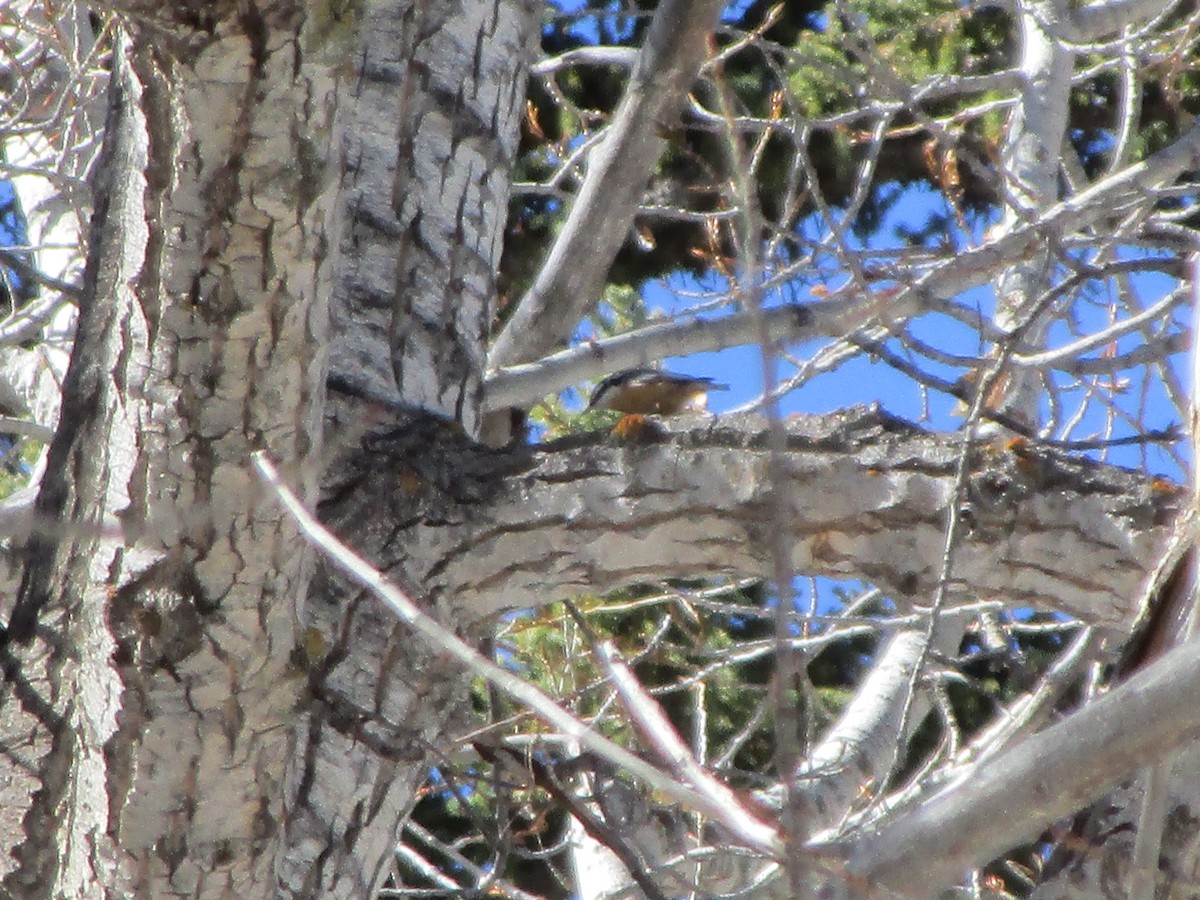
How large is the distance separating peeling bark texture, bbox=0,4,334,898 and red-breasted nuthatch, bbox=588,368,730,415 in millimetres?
1924

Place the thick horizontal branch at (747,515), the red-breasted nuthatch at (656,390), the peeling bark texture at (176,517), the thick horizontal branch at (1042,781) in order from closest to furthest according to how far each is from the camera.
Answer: the thick horizontal branch at (1042,781) < the peeling bark texture at (176,517) < the thick horizontal branch at (747,515) < the red-breasted nuthatch at (656,390)

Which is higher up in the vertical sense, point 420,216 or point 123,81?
point 420,216

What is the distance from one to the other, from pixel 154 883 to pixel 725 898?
0.60 meters

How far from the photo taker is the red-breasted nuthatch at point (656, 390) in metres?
3.35

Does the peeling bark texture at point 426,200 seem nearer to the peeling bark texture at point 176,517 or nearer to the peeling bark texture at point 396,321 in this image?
the peeling bark texture at point 396,321

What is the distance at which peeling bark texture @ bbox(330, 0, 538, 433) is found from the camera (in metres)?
2.00

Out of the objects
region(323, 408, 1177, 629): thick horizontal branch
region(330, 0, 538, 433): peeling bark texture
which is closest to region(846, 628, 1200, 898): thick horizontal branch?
region(323, 408, 1177, 629): thick horizontal branch

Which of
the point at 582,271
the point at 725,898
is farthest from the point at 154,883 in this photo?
the point at 582,271

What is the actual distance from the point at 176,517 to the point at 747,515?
0.65 meters

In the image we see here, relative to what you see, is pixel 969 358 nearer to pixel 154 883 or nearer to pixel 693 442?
pixel 693 442

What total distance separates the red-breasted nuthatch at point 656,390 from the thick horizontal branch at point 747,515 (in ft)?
5.30

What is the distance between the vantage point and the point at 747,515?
1.66 metres

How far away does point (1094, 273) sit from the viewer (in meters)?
1.62

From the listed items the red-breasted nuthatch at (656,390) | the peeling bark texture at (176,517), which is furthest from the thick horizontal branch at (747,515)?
the red-breasted nuthatch at (656,390)
